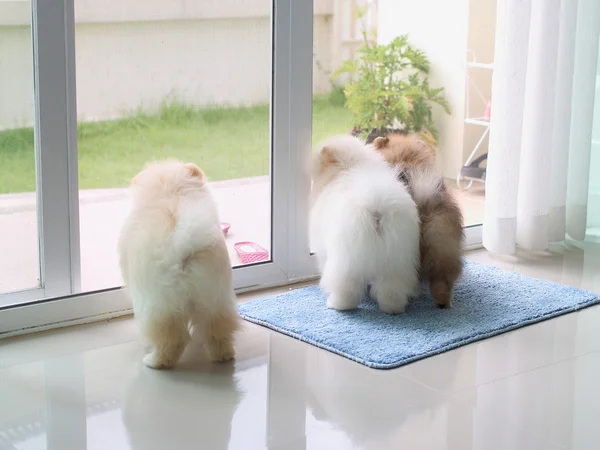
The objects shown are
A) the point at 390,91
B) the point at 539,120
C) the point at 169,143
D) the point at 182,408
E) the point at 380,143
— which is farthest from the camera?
the point at 390,91

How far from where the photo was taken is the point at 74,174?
9.16 ft

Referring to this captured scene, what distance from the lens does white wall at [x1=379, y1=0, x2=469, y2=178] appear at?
3.77 m

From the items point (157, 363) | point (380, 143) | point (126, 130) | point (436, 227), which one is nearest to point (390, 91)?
point (380, 143)

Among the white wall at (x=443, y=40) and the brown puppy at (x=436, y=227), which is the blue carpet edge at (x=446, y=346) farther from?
the white wall at (x=443, y=40)

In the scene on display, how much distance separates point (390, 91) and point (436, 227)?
115 cm

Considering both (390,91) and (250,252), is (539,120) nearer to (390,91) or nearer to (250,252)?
(390,91)

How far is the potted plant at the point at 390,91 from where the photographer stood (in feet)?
11.8

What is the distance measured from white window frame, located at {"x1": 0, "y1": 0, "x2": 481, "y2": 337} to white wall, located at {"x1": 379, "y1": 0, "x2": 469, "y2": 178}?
63 cm

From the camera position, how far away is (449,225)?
2.99 m

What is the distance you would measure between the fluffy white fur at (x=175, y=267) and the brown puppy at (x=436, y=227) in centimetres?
77

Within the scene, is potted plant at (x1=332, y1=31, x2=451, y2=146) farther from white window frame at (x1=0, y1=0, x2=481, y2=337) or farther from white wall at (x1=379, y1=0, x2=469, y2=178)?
white window frame at (x1=0, y1=0, x2=481, y2=337)

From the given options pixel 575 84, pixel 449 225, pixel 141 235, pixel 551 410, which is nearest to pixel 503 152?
pixel 575 84

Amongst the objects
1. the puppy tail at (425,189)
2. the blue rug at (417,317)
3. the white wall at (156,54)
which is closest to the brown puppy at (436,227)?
the puppy tail at (425,189)

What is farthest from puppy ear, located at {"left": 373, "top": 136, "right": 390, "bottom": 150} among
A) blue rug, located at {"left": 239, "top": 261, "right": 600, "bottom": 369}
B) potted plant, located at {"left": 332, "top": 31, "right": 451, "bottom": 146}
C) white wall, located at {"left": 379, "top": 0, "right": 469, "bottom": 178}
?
white wall, located at {"left": 379, "top": 0, "right": 469, "bottom": 178}
